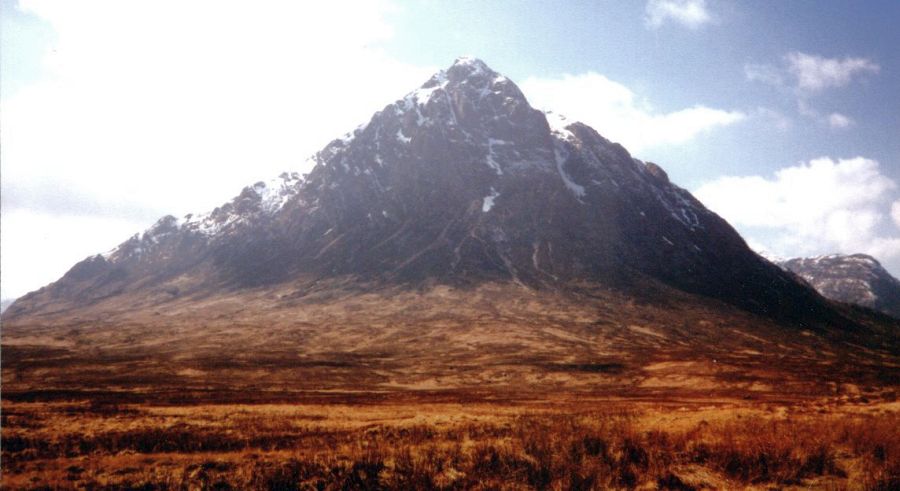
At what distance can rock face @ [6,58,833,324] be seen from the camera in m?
130

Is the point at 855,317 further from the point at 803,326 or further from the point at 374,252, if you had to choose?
the point at 374,252

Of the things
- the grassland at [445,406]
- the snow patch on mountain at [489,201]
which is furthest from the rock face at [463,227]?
the grassland at [445,406]

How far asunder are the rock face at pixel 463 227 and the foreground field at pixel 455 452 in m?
99.0

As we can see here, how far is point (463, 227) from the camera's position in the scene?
148m

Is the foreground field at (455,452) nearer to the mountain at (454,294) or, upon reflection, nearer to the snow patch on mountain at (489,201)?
the mountain at (454,294)

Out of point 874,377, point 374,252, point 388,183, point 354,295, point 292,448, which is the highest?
point 388,183

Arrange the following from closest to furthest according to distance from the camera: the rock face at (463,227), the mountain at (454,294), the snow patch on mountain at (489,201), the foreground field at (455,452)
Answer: the foreground field at (455,452) < the mountain at (454,294) < the rock face at (463,227) < the snow patch on mountain at (489,201)

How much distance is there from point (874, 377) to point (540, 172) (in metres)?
123

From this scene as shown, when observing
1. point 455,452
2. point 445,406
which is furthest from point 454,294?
point 455,452

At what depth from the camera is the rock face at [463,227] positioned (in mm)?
129750

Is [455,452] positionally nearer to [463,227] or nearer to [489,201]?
[463,227]

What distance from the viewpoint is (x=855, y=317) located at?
135 meters

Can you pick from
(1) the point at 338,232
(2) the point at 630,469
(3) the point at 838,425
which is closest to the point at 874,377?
(3) the point at 838,425

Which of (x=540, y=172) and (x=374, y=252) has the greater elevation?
(x=540, y=172)
